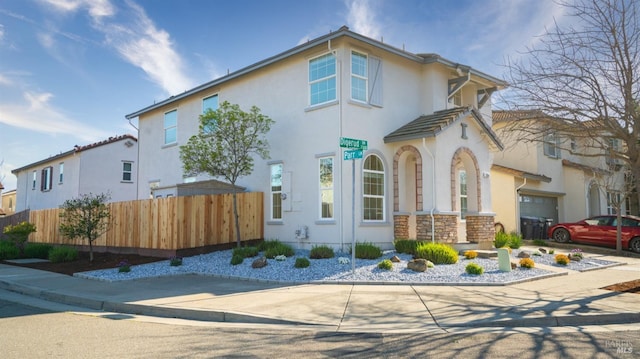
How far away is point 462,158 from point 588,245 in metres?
8.60

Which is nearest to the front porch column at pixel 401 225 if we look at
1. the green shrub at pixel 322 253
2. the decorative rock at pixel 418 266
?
the green shrub at pixel 322 253

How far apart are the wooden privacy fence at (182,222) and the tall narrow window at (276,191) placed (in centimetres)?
52

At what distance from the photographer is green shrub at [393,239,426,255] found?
1351cm

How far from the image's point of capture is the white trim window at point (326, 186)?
14.3 meters

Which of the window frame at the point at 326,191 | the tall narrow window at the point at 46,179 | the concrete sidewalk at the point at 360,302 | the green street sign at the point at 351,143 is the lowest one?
the concrete sidewalk at the point at 360,302

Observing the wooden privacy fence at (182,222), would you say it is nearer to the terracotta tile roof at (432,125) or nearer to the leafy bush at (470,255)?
the terracotta tile roof at (432,125)

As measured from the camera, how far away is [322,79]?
48.3ft

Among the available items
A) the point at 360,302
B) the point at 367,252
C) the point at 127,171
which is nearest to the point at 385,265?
the point at 367,252

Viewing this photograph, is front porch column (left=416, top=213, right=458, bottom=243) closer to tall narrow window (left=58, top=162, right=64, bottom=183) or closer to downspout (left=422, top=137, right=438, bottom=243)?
downspout (left=422, top=137, right=438, bottom=243)

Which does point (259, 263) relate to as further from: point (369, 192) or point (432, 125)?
point (432, 125)

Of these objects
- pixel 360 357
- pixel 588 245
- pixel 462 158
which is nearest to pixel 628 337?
pixel 360 357

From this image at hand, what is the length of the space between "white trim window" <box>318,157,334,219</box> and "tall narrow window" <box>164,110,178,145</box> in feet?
30.5

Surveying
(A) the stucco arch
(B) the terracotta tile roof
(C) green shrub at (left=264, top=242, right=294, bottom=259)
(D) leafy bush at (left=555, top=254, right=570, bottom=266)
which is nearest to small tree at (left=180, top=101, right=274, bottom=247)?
(C) green shrub at (left=264, top=242, right=294, bottom=259)

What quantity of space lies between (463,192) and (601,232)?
290 inches
